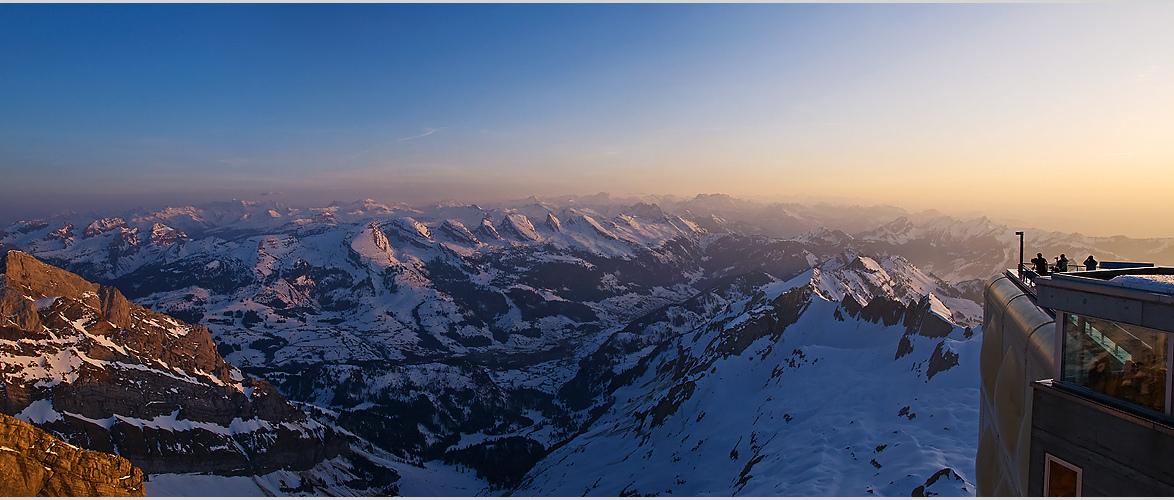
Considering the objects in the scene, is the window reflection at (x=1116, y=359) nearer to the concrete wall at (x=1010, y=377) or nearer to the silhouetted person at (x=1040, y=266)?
the concrete wall at (x=1010, y=377)

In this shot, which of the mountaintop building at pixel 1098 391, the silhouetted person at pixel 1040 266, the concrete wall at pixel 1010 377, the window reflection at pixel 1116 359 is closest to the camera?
the mountaintop building at pixel 1098 391

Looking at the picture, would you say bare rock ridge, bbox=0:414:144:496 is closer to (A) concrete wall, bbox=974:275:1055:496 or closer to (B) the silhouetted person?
(A) concrete wall, bbox=974:275:1055:496

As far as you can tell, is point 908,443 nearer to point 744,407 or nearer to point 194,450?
point 744,407

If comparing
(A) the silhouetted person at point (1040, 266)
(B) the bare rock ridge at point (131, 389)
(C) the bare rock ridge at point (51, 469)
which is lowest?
(B) the bare rock ridge at point (131, 389)

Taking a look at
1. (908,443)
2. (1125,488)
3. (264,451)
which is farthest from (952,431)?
(264,451)

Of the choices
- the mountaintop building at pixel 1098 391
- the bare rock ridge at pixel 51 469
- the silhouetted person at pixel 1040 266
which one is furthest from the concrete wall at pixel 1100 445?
the bare rock ridge at pixel 51 469

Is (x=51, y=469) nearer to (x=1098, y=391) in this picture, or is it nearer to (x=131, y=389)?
(x=1098, y=391)
